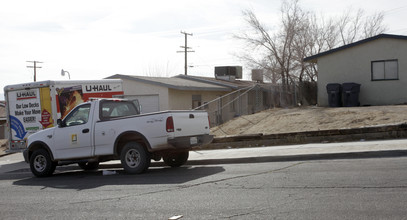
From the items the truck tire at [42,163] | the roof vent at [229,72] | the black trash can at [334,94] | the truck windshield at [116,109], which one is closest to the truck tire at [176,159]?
the truck windshield at [116,109]

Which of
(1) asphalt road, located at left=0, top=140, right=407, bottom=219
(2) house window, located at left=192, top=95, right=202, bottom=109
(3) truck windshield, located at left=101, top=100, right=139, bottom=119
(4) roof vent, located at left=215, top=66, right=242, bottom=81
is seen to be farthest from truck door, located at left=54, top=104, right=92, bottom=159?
(4) roof vent, located at left=215, top=66, right=242, bottom=81

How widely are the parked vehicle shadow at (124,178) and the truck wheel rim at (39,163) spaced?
11.7 inches

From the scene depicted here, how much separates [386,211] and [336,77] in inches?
780

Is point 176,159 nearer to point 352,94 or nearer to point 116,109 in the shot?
point 116,109

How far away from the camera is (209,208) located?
7203 millimetres

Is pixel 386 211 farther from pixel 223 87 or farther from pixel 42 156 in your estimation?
pixel 223 87

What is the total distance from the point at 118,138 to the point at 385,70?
16855 millimetres

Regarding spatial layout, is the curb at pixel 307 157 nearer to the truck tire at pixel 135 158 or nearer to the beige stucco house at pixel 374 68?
the truck tire at pixel 135 158

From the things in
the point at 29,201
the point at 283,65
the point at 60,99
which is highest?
the point at 283,65

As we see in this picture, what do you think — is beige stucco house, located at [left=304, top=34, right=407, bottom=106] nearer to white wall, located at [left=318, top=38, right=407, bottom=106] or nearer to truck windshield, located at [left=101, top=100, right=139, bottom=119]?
white wall, located at [left=318, top=38, right=407, bottom=106]

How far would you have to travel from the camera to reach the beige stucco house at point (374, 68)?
23.2 meters

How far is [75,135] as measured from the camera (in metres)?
12.5

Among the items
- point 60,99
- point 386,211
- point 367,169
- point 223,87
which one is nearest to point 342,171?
point 367,169

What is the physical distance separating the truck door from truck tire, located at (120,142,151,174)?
121 centimetres
